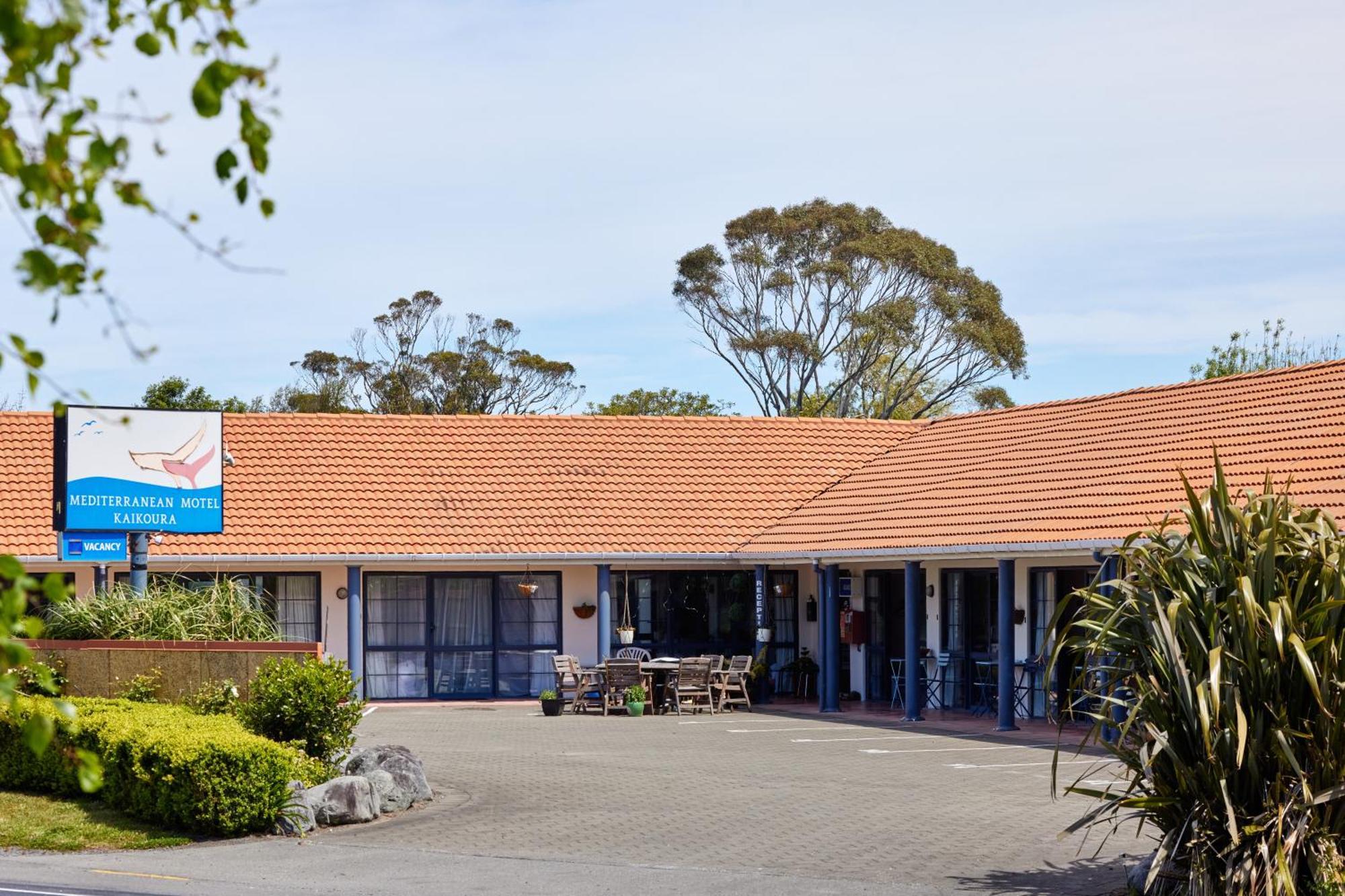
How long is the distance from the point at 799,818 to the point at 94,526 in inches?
364

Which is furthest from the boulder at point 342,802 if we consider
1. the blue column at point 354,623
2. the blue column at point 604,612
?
the blue column at point 604,612

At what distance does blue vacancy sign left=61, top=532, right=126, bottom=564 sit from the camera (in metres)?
19.0

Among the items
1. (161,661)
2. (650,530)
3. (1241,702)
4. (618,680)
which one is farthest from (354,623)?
(1241,702)

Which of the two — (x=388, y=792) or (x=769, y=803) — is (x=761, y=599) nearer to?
(x=769, y=803)

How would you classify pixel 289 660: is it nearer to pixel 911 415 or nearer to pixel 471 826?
pixel 471 826

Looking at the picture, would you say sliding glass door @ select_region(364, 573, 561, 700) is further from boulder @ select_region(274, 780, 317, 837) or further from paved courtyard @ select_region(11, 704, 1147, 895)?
boulder @ select_region(274, 780, 317, 837)

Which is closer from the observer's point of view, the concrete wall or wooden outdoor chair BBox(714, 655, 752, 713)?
the concrete wall

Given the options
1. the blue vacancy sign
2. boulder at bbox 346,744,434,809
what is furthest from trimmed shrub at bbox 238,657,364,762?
the blue vacancy sign

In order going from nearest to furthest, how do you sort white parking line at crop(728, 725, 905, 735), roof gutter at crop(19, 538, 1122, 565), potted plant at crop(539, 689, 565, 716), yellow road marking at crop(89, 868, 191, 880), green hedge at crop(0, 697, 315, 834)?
yellow road marking at crop(89, 868, 191, 880) → green hedge at crop(0, 697, 315, 834) → white parking line at crop(728, 725, 905, 735) → roof gutter at crop(19, 538, 1122, 565) → potted plant at crop(539, 689, 565, 716)

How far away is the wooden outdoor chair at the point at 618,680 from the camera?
977 inches

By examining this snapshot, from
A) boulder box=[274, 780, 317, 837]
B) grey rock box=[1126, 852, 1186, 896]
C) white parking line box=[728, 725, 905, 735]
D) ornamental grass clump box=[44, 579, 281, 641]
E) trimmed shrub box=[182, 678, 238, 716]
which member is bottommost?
white parking line box=[728, 725, 905, 735]

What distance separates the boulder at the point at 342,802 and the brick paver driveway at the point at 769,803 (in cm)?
28

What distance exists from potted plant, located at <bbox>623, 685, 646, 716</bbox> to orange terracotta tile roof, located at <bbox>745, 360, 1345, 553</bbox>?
3061mm

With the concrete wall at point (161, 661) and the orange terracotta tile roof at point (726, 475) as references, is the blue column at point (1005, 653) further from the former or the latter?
the concrete wall at point (161, 661)
